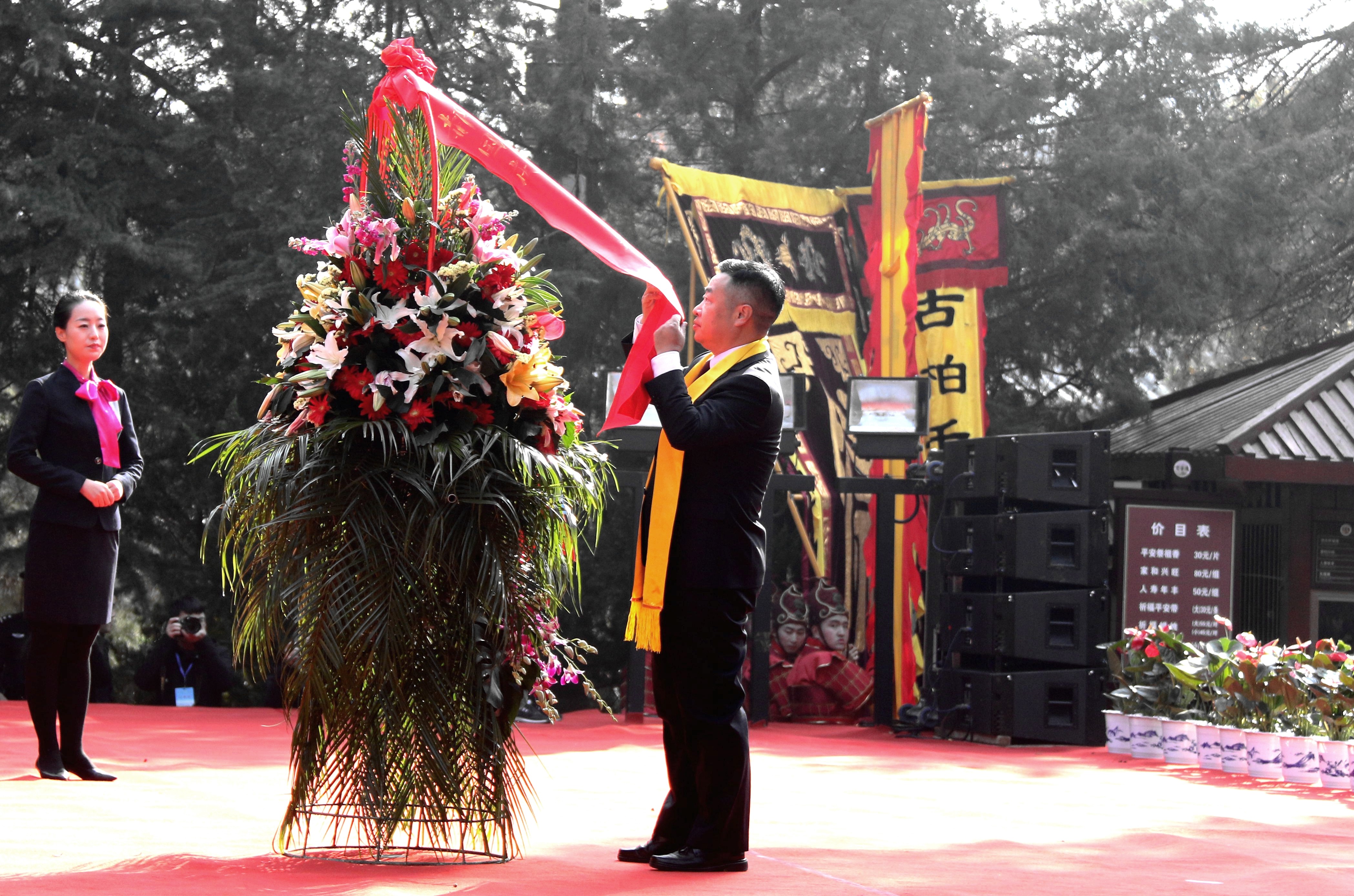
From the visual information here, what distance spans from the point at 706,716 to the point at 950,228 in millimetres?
7051

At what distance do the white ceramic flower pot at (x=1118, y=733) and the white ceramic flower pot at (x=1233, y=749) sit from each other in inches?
26.4

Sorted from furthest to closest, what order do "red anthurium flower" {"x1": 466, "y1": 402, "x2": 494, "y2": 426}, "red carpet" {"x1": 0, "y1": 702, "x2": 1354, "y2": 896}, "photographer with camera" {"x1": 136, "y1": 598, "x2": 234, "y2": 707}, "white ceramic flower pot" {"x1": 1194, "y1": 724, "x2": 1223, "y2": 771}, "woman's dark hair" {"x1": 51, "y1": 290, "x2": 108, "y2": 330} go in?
"photographer with camera" {"x1": 136, "y1": 598, "x2": 234, "y2": 707}
"white ceramic flower pot" {"x1": 1194, "y1": 724, "x2": 1223, "y2": 771}
"woman's dark hair" {"x1": 51, "y1": 290, "x2": 108, "y2": 330}
"red anthurium flower" {"x1": 466, "y1": 402, "x2": 494, "y2": 426}
"red carpet" {"x1": 0, "y1": 702, "x2": 1354, "y2": 896}

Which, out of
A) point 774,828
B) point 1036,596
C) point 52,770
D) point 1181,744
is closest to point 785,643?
point 1036,596

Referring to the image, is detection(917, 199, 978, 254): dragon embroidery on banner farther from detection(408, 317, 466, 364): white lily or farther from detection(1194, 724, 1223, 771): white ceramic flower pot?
detection(408, 317, 466, 364): white lily

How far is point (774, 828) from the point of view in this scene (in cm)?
366

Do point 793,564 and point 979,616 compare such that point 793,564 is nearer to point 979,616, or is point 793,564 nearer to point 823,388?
point 823,388

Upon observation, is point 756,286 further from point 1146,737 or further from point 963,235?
point 963,235

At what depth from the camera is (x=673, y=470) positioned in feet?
9.77

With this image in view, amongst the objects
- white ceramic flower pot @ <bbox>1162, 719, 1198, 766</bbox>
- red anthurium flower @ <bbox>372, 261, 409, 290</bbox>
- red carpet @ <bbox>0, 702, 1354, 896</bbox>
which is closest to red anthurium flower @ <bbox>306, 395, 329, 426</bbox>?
red anthurium flower @ <bbox>372, 261, 409, 290</bbox>

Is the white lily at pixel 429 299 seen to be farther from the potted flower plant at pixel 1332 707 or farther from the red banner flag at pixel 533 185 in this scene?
the potted flower plant at pixel 1332 707

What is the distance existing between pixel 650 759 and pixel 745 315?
9.80ft

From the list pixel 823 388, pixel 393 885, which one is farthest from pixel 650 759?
pixel 823 388

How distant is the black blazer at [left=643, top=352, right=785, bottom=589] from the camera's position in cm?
287

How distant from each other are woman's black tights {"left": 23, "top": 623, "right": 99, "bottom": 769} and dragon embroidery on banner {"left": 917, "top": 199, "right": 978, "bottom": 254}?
21.7 feet
